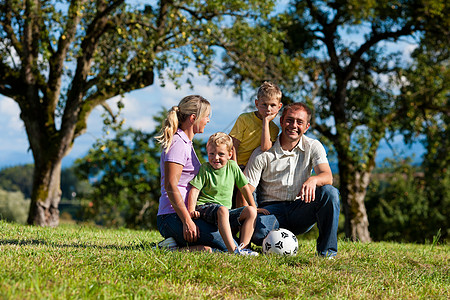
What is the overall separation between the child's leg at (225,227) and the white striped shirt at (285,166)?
0.80 m

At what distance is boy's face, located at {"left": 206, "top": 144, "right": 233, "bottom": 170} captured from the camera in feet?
17.4

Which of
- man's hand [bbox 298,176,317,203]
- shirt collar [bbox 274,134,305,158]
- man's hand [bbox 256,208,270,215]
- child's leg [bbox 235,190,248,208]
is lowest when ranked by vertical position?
man's hand [bbox 256,208,270,215]

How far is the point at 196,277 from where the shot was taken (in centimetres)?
390

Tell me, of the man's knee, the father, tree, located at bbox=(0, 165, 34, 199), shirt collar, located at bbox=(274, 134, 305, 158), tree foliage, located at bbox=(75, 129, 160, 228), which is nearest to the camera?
the man's knee

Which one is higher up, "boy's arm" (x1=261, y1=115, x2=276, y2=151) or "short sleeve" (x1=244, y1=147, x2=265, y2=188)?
"boy's arm" (x1=261, y1=115, x2=276, y2=151)

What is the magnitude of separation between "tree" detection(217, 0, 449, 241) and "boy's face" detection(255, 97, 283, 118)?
31.1 ft

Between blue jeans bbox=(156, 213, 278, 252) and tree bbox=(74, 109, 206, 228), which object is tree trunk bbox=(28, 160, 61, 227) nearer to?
blue jeans bbox=(156, 213, 278, 252)

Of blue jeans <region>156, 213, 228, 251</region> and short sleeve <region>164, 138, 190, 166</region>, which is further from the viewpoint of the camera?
blue jeans <region>156, 213, 228, 251</region>

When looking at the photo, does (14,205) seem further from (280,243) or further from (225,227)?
(280,243)

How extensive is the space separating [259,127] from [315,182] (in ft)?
3.57

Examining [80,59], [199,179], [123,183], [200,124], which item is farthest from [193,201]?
[123,183]

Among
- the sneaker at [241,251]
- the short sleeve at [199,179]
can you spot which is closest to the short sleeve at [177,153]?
the short sleeve at [199,179]

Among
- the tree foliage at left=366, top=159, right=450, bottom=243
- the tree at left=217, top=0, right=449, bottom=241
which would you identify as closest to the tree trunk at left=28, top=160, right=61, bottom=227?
the tree at left=217, top=0, right=449, bottom=241

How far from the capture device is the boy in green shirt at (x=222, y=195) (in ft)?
16.9
